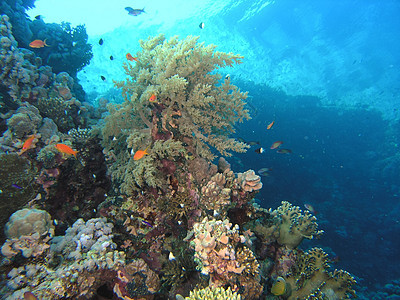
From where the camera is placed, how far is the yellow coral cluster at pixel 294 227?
4273 mm

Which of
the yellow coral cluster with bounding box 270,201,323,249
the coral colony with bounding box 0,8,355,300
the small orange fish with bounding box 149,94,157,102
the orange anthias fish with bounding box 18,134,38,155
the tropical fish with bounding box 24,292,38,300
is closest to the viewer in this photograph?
the tropical fish with bounding box 24,292,38,300

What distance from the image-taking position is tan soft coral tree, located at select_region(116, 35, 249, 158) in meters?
Result: 4.16

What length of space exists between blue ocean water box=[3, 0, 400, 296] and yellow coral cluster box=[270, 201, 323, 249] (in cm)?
128

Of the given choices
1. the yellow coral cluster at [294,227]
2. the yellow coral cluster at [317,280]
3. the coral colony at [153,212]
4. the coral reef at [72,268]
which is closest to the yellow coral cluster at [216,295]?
the coral colony at [153,212]

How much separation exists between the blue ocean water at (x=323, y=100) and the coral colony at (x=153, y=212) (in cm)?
208

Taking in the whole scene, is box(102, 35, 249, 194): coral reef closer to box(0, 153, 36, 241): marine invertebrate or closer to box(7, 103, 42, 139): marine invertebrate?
box(0, 153, 36, 241): marine invertebrate

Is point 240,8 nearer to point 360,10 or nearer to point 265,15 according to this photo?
point 265,15

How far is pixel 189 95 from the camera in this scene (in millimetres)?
4355

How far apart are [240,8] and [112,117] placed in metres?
41.5

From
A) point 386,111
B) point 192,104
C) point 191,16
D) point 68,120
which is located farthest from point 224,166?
point 191,16

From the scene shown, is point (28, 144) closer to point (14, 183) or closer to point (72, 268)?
point (14, 183)

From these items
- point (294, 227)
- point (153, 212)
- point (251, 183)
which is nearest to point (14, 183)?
point (153, 212)

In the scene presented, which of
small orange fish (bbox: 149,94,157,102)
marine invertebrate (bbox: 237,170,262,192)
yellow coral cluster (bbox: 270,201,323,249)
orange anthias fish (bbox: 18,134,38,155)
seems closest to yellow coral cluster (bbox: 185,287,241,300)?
marine invertebrate (bbox: 237,170,262,192)

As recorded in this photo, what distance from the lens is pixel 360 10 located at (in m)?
30.5
